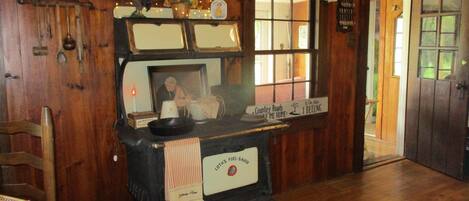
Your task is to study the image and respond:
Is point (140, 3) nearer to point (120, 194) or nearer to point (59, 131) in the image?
point (59, 131)

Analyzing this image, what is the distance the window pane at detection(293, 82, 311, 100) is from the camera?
3.48 meters

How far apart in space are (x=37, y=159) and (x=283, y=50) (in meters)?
2.09

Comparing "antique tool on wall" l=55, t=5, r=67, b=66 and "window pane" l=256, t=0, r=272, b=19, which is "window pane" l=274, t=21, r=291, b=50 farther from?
"antique tool on wall" l=55, t=5, r=67, b=66

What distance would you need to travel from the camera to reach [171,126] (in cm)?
231

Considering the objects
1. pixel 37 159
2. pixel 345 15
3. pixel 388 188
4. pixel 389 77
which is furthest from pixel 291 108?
pixel 389 77

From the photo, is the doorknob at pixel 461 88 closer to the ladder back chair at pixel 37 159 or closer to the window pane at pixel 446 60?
the window pane at pixel 446 60

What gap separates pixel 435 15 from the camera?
12.6 ft

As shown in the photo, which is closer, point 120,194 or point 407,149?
point 120,194

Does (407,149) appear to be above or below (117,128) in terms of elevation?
below

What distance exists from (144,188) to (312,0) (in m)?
2.11

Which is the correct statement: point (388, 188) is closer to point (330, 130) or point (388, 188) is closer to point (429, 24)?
point (330, 130)

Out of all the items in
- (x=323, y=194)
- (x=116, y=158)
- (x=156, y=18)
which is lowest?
(x=323, y=194)

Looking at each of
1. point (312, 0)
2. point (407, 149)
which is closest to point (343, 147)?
point (407, 149)

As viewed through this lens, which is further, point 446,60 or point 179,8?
point 446,60
